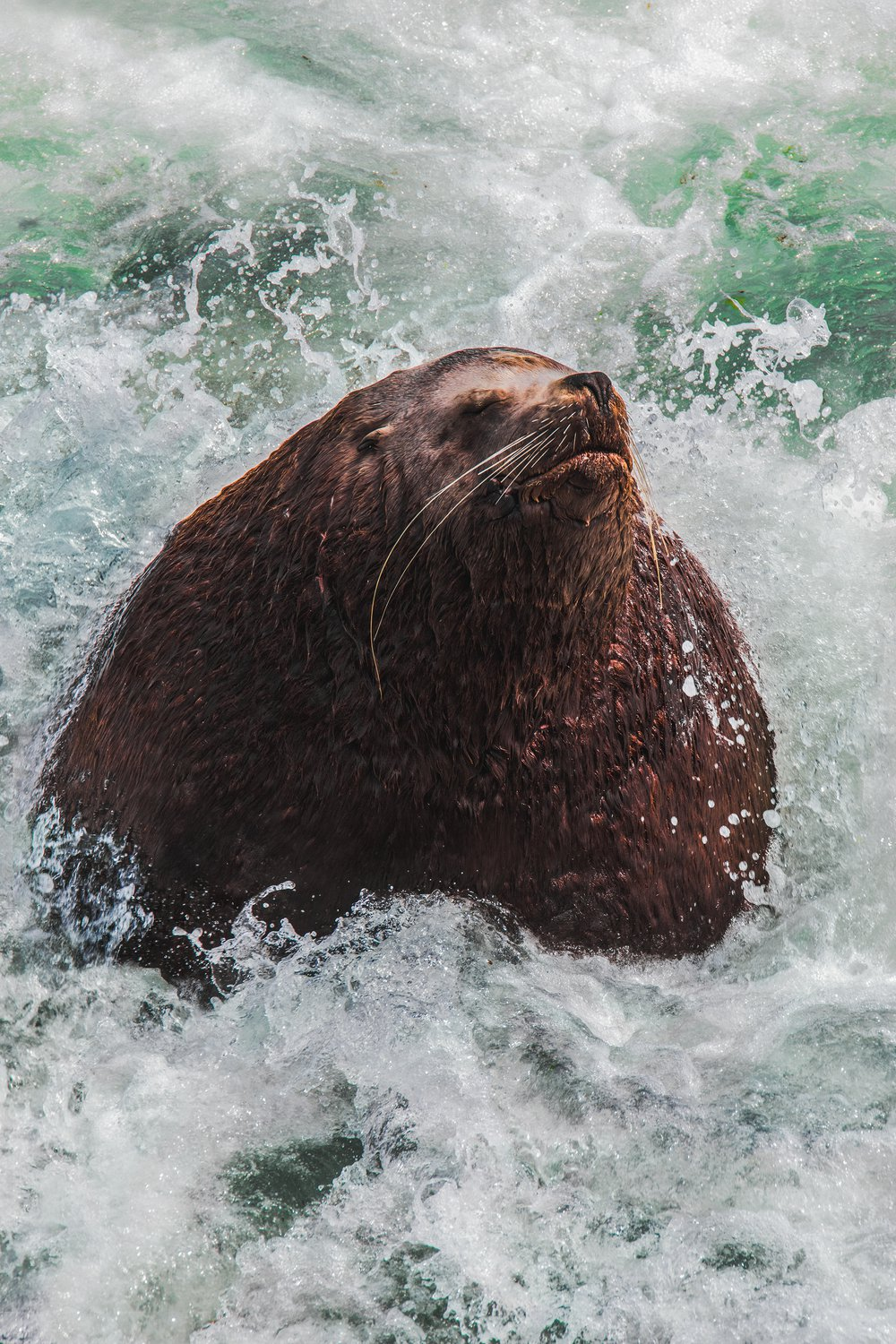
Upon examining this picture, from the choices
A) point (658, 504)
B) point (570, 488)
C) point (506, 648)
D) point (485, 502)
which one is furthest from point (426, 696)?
point (658, 504)

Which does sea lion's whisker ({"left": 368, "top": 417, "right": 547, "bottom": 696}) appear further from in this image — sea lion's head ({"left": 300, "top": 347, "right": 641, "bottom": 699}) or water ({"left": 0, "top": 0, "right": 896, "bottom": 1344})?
water ({"left": 0, "top": 0, "right": 896, "bottom": 1344})

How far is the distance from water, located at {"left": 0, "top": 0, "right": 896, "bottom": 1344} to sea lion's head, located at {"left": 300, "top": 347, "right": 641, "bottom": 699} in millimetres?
766

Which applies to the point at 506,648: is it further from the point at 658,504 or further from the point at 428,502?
the point at 658,504

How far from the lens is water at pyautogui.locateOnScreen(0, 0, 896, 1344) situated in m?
2.94

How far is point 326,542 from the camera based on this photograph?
3.12 meters

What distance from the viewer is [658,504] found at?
4.88 m

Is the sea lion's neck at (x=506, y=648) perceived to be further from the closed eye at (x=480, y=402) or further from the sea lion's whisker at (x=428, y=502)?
the closed eye at (x=480, y=402)

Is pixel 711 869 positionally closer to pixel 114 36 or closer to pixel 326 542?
pixel 326 542

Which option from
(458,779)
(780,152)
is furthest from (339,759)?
(780,152)

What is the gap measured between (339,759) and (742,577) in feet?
6.81

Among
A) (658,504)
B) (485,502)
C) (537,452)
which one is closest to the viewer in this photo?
(537,452)

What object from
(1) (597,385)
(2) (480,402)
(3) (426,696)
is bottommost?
(3) (426,696)

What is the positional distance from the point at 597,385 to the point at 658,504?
87.2 inches

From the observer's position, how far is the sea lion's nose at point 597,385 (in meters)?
2.71
